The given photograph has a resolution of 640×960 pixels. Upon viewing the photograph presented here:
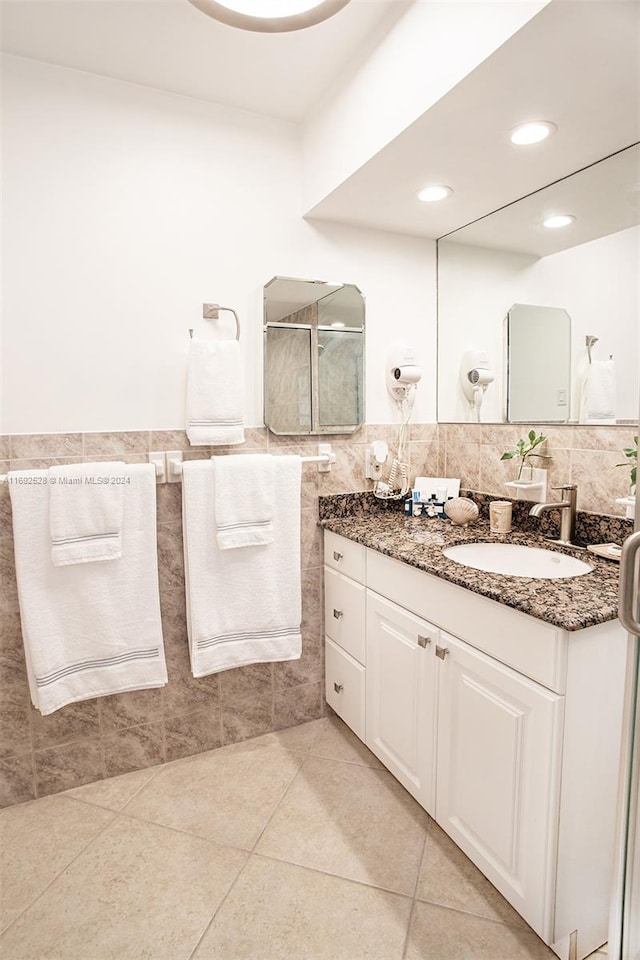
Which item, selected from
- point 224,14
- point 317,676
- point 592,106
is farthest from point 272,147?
point 317,676

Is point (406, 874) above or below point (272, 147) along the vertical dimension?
below

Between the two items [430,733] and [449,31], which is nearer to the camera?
[449,31]

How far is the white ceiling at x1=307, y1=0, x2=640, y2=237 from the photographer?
1103mm

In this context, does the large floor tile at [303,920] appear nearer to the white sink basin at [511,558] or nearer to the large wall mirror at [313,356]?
the white sink basin at [511,558]

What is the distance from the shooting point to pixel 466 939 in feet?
4.23

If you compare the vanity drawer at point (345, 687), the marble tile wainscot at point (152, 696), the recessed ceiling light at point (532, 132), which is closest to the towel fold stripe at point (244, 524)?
the marble tile wainscot at point (152, 696)

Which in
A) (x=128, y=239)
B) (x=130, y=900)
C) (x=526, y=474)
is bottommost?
(x=130, y=900)

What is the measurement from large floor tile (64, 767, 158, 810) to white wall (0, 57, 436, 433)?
124cm

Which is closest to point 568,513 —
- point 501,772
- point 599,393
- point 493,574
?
point 599,393

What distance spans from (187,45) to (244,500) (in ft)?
4.61

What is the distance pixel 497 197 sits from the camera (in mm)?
1899

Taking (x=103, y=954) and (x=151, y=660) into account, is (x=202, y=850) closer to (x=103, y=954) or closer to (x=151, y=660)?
(x=103, y=954)

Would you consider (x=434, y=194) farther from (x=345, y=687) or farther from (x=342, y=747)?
(x=342, y=747)

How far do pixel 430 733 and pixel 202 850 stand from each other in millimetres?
764
